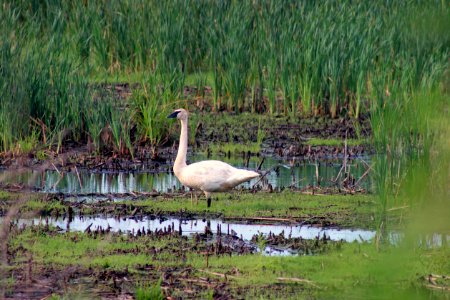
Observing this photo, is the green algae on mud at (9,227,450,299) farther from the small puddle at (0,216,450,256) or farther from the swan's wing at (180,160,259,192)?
the swan's wing at (180,160,259,192)

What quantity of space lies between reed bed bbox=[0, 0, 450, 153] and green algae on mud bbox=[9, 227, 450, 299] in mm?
Answer: 2408

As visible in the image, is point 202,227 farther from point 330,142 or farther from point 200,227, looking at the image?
point 330,142

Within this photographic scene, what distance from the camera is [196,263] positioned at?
259 inches

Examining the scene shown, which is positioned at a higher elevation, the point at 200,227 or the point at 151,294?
the point at 200,227

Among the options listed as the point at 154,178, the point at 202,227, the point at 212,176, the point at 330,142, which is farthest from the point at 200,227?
the point at 330,142

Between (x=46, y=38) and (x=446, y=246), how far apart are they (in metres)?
9.03

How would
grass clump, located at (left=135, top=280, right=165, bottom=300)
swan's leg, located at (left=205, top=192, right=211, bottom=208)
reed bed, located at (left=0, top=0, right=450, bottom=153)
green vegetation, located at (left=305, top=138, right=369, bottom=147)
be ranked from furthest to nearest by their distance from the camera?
green vegetation, located at (left=305, top=138, right=369, bottom=147)
reed bed, located at (left=0, top=0, right=450, bottom=153)
swan's leg, located at (left=205, top=192, right=211, bottom=208)
grass clump, located at (left=135, top=280, right=165, bottom=300)

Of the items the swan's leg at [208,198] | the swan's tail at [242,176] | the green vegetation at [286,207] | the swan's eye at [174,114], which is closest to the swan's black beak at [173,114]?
the swan's eye at [174,114]

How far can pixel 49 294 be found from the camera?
5.80m

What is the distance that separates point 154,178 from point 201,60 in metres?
5.74

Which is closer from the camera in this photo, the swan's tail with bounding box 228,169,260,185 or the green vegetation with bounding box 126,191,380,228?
the green vegetation with bounding box 126,191,380,228

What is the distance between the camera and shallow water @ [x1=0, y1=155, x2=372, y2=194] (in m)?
9.78

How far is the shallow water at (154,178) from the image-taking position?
32.1 ft

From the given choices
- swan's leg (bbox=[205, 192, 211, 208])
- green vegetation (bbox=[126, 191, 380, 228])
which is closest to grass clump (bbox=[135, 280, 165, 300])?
green vegetation (bbox=[126, 191, 380, 228])
